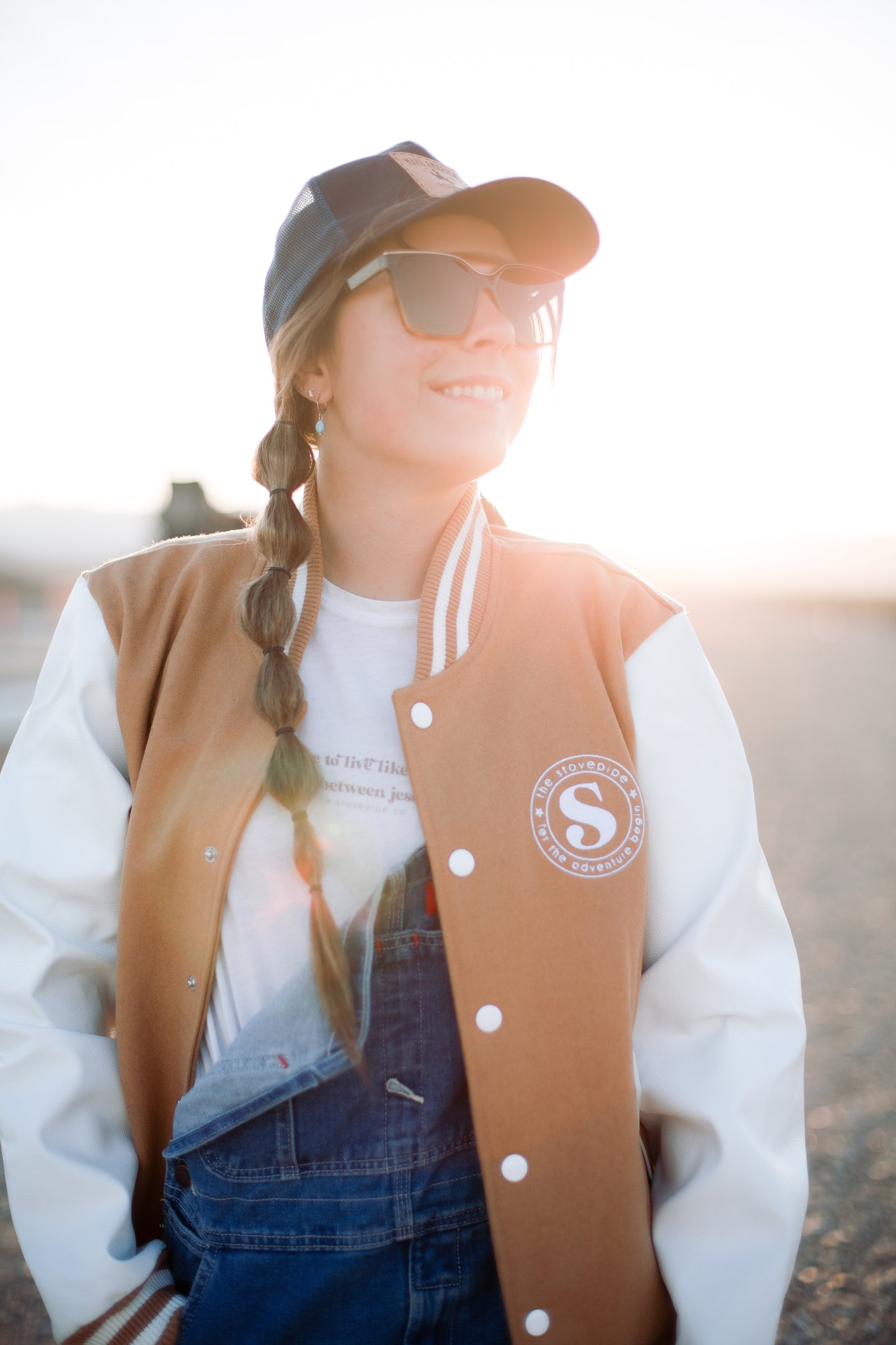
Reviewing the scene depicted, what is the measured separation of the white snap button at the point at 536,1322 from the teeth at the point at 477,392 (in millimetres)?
1658

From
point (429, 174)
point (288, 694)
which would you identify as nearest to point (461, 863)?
point (288, 694)

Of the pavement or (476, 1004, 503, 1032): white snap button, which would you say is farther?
the pavement

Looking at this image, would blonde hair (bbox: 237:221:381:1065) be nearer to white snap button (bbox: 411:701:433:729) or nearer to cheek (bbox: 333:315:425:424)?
cheek (bbox: 333:315:425:424)

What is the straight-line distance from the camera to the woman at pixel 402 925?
4.36 ft

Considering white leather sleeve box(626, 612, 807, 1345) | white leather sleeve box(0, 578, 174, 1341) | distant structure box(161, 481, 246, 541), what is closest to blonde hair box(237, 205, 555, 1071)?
white leather sleeve box(0, 578, 174, 1341)

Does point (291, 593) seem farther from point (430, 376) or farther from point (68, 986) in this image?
point (68, 986)

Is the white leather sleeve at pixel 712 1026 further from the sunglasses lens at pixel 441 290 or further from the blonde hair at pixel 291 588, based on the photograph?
the sunglasses lens at pixel 441 290

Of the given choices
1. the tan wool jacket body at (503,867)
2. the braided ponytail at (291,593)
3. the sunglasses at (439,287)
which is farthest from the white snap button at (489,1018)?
the sunglasses at (439,287)

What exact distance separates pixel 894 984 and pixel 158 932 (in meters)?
4.39

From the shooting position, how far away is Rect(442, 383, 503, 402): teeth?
1531 millimetres

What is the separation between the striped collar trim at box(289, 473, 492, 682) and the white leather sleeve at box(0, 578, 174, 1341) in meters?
0.41

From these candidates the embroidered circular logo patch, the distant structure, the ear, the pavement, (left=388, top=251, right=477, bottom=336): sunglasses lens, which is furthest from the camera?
the distant structure

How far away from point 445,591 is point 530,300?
25.8 inches

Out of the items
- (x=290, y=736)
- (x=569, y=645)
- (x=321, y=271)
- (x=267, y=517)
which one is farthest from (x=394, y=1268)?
(x=321, y=271)
